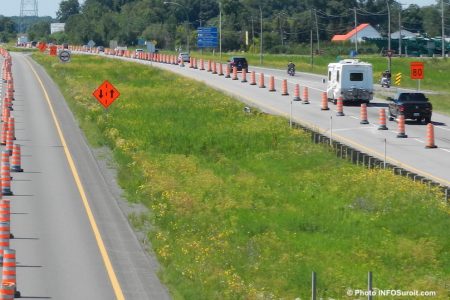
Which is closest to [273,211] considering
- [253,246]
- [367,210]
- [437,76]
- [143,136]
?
[367,210]

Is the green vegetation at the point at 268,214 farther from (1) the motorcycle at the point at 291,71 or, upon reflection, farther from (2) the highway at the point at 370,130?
(1) the motorcycle at the point at 291,71

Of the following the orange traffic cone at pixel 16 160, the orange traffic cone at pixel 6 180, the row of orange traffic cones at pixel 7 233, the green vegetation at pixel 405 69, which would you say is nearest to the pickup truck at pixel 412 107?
the row of orange traffic cones at pixel 7 233

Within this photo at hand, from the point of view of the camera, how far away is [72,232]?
25.6 m

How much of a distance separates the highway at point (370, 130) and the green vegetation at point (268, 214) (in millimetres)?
2122

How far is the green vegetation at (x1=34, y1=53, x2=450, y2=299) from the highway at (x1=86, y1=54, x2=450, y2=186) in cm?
212

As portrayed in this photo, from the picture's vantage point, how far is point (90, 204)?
29672 millimetres

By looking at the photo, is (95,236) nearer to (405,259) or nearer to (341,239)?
(341,239)

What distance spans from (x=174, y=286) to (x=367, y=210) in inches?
343

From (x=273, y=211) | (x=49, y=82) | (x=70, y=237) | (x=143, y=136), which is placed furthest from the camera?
(x=49, y=82)

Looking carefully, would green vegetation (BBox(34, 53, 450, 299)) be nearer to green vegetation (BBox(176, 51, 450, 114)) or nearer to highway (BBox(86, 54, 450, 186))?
highway (BBox(86, 54, 450, 186))

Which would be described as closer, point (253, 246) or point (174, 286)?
point (174, 286)

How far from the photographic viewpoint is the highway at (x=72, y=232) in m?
20.5

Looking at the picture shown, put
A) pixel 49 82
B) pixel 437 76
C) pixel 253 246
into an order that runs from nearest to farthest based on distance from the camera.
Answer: pixel 253 246, pixel 49 82, pixel 437 76

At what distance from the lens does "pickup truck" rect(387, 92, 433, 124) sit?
5078 cm
